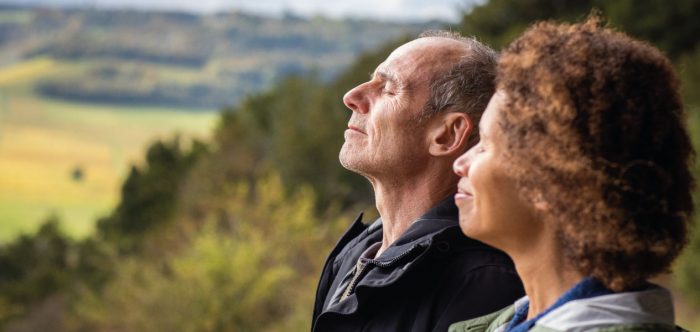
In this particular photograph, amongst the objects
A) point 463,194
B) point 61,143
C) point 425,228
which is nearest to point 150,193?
point 61,143

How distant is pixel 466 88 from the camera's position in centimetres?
263

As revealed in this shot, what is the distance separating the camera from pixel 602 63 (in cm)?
162

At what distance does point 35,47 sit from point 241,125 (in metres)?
44.9

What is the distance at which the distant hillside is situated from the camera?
2788 inches

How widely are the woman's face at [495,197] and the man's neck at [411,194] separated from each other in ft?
2.73

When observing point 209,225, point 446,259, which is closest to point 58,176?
point 209,225

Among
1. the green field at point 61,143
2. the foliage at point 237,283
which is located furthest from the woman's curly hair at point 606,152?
the green field at point 61,143

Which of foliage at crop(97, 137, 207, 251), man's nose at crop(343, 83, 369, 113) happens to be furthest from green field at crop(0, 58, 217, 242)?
man's nose at crop(343, 83, 369, 113)

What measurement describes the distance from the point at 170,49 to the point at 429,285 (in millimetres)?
81904

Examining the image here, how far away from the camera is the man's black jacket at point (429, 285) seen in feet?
7.86

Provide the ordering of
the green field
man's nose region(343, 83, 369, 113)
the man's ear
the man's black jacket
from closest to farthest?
the man's black jacket
the man's ear
man's nose region(343, 83, 369, 113)
the green field

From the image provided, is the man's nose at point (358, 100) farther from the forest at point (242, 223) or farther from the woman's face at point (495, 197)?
the forest at point (242, 223)

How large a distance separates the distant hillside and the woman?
60349 millimetres

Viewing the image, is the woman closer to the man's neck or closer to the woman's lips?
the woman's lips
